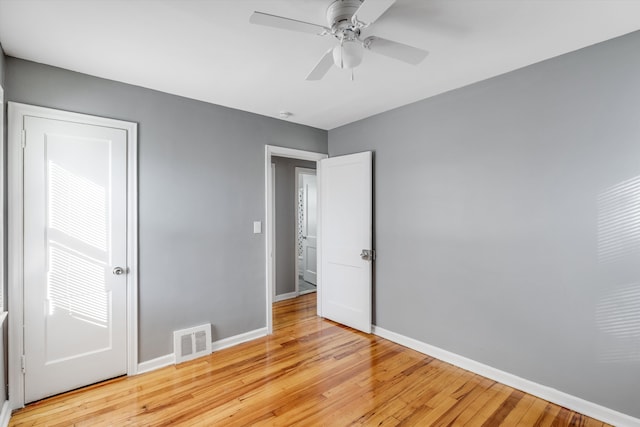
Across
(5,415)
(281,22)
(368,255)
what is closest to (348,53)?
(281,22)

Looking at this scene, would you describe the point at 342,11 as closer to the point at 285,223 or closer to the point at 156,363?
the point at 156,363

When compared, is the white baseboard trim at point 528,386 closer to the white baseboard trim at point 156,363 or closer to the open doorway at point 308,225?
the white baseboard trim at point 156,363

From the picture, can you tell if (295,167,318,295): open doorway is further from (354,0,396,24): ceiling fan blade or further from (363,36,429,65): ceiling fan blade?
(354,0,396,24): ceiling fan blade

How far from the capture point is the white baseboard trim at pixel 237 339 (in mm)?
3164

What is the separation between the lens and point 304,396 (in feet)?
7.74

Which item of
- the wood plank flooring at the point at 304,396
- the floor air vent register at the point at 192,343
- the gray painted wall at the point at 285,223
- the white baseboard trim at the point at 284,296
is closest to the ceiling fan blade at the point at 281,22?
the wood plank flooring at the point at 304,396

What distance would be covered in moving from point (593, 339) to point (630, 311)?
30 cm

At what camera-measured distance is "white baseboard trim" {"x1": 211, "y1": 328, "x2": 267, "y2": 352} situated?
125 inches

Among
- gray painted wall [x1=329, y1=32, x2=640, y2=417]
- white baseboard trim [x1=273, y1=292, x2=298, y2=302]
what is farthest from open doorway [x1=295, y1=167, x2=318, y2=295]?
gray painted wall [x1=329, y1=32, x2=640, y2=417]

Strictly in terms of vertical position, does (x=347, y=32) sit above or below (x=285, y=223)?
above

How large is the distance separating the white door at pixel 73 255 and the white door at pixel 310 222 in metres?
3.77

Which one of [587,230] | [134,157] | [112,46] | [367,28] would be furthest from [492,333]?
[112,46]

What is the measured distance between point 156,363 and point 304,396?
1.45 metres

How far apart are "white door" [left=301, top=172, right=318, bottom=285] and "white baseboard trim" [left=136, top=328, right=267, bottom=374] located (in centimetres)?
265
